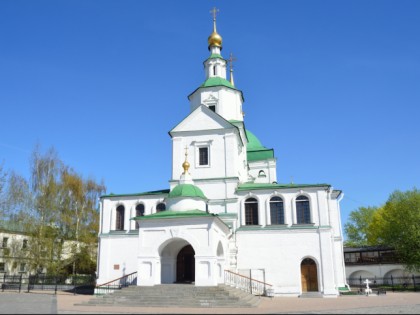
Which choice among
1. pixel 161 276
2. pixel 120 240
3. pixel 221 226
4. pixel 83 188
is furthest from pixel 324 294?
pixel 83 188

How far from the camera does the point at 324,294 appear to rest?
23.9 meters

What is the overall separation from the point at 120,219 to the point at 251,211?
949 centimetres

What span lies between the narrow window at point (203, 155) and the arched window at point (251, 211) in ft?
14.1

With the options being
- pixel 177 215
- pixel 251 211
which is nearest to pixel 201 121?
pixel 251 211

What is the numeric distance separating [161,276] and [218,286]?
14.8 ft

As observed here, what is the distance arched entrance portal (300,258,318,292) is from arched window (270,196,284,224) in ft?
9.86

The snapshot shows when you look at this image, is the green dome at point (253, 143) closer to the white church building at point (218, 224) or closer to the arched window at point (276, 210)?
the white church building at point (218, 224)

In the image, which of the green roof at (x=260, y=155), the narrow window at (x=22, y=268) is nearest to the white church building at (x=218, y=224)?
the green roof at (x=260, y=155)

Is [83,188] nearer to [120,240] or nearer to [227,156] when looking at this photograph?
[120,240]

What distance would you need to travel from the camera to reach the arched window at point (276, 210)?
26172mm

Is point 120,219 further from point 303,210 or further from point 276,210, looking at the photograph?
point 303,210

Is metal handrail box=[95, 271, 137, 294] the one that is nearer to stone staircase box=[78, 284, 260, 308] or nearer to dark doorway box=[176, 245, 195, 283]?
dark doorway box=[176, 245, 195, 283]

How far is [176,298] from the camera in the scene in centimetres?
1819

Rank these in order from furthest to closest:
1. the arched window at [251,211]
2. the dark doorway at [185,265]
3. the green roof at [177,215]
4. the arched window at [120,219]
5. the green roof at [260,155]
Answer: the green roof at [260,155] < the arched window at [120,219] < the arched window at [251,211] < the dark doorway at [185,265] < the green roof at [177,215]
